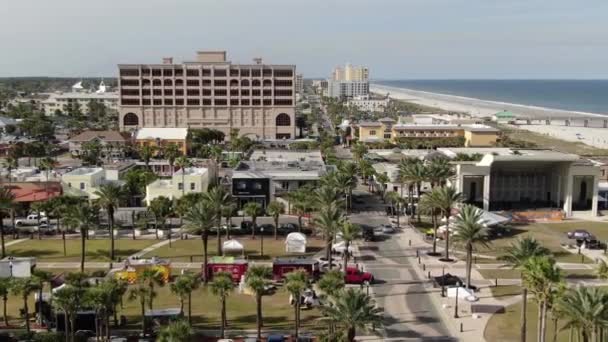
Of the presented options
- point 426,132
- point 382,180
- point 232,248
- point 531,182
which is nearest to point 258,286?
point 232,248

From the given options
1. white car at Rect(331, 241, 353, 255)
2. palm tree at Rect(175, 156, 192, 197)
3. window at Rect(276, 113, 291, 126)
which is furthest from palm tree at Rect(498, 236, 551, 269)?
window at Rect(276, 113, 291, 126)

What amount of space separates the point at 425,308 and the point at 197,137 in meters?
106

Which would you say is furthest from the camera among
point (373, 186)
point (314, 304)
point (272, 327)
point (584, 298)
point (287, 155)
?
point (287, 155)

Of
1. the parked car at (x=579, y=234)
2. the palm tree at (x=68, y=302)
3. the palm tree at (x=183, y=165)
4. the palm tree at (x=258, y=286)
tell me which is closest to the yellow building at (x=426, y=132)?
the palm tree at (x=183, y=165)

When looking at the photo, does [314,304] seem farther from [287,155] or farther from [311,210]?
[287,155]

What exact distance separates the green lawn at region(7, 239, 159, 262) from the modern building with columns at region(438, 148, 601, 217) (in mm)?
38244

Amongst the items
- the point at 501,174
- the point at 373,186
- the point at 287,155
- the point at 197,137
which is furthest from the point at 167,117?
the point at 501,174

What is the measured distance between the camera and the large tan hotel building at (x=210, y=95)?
166250 mm

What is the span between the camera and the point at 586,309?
102 feet

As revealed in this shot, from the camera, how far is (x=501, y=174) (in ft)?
284

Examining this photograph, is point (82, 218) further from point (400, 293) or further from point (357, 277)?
point (400, 293)

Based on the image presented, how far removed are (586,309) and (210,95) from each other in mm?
142294

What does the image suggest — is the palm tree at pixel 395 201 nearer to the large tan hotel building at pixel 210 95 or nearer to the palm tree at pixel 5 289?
the palm tree at pixel 5 289

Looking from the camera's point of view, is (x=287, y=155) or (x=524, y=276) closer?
(x=524, y=276)
